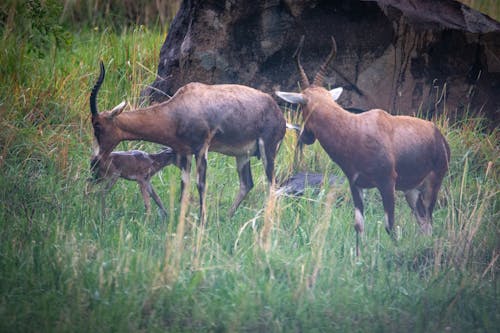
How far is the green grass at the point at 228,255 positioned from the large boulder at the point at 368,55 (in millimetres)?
554

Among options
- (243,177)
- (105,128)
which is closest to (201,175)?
(243,177)

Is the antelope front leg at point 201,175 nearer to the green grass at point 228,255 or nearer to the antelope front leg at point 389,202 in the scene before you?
the green grass at point 228,255

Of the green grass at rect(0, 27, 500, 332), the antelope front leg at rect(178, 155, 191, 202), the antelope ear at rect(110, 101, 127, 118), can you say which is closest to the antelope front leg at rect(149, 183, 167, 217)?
the green grass at rect(0, 27, 500, 332)

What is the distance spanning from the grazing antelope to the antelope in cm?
24

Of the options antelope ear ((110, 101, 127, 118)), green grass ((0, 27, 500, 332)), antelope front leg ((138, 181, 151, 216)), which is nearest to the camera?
green grass ((0, 27, 500, 332))

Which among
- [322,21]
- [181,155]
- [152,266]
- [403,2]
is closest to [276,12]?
[322,21]

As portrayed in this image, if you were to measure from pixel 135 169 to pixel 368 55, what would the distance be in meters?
3.21

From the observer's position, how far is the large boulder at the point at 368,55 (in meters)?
8.93

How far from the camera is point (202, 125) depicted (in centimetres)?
698

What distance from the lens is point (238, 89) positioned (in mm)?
7230

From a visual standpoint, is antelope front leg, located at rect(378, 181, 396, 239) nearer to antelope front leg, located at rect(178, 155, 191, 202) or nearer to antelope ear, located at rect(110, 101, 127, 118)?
antelope front leg, located at rect(178, 155, 191, 202)

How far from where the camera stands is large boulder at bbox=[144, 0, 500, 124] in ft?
29.3

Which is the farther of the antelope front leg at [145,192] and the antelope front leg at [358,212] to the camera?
the antelope front leg at [145,192]

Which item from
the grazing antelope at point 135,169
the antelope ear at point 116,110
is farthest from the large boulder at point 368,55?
the antelope ear at point 116,110
